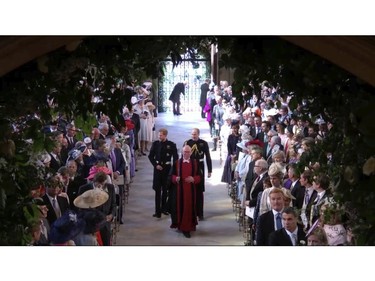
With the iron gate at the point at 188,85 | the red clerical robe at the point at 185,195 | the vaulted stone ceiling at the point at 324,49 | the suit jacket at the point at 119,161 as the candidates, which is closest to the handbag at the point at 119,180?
the suit jacket at the point at 119,161

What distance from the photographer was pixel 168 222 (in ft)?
38.4

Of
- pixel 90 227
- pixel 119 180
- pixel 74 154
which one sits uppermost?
pixel 74 154

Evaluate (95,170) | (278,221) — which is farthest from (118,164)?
(278,221)

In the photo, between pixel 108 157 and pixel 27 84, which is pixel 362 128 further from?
pixel 108 157

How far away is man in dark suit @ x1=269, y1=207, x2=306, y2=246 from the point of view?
7.29 meters

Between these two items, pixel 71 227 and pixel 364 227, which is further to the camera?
pixel 71 227

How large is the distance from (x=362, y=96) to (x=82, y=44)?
5.12 ft

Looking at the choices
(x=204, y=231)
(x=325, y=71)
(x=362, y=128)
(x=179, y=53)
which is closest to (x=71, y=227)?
(x=179, y=53)

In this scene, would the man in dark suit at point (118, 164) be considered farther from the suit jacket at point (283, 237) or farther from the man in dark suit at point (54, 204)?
the suit jacket at point (283, 237)

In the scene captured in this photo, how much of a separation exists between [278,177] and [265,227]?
0.80m

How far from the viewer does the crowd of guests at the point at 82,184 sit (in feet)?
22.5

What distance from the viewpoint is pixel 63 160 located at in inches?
429

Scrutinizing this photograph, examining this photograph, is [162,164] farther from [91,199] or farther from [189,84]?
[189,84]

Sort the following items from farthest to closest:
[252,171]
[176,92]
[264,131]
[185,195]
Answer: [176,92], [264,131], [185,195], [252,171]
